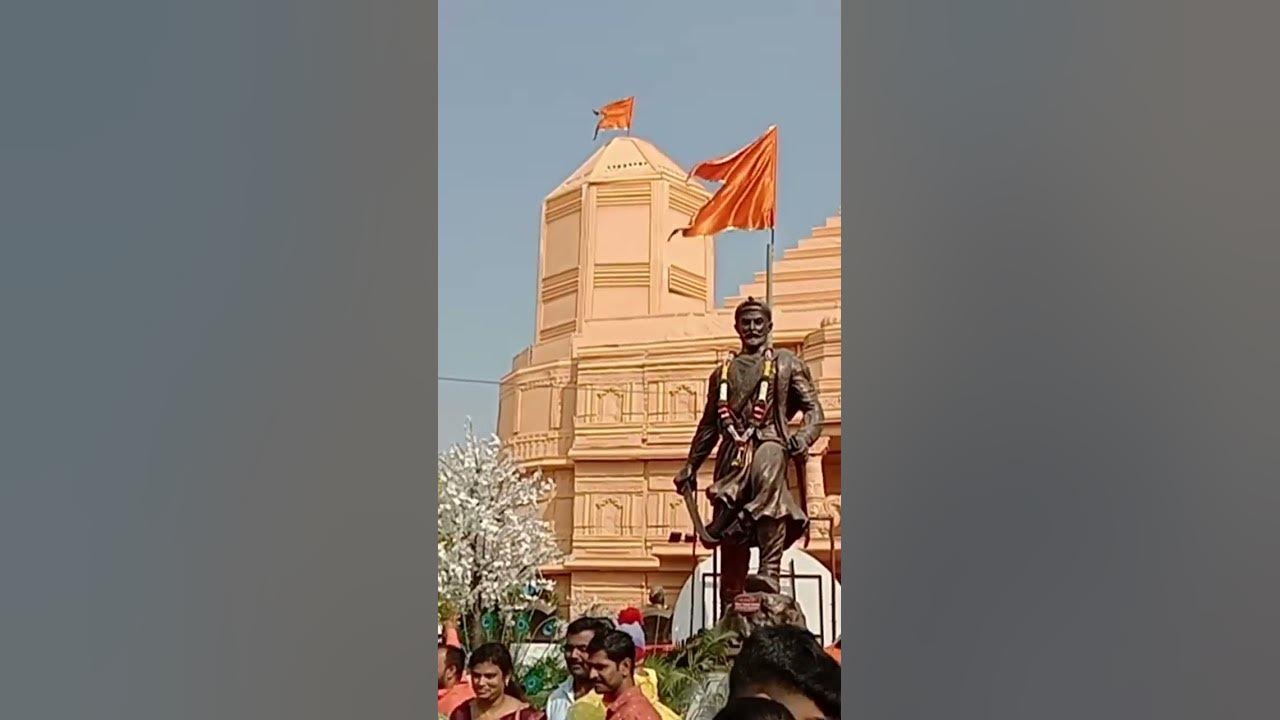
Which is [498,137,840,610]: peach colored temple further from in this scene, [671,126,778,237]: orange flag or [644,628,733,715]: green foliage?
[644,628,733,715]: green foliage

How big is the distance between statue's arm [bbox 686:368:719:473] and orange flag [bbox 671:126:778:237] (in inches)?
31.3

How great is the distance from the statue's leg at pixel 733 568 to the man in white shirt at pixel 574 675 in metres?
0.41

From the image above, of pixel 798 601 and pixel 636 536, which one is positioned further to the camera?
pixel 636 536

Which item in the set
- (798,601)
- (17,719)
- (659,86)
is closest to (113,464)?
(17,719)

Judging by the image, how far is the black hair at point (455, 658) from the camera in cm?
331

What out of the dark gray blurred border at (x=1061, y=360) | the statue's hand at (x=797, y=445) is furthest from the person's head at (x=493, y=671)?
the dark gray blurred border at (x=1061, y=360)

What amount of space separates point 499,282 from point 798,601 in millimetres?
1599

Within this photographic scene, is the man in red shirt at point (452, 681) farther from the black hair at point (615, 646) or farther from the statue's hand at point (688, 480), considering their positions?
the statue's hand at point (688, 480)

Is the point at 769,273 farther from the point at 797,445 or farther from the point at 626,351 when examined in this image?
the point at 797,445

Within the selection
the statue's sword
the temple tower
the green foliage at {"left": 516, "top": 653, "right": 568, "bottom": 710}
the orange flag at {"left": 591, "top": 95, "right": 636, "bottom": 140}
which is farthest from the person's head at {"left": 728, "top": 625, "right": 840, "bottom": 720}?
the orange flag at {"left": 591, "top": 95, "right": 636, "bottom": 140}

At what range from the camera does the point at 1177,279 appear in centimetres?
72

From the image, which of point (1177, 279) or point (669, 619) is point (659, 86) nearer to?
point (669, 619)

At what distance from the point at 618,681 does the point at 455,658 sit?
1.51ft

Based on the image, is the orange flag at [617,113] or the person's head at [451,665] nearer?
the person's head at [451,665]
